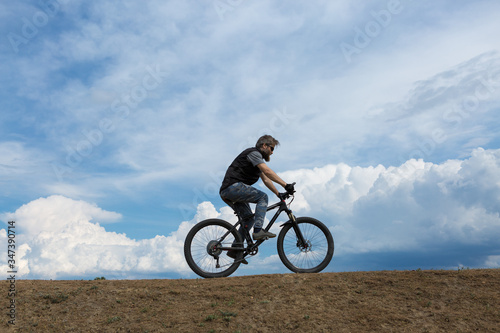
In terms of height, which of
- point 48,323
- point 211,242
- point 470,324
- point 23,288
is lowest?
point 470,324

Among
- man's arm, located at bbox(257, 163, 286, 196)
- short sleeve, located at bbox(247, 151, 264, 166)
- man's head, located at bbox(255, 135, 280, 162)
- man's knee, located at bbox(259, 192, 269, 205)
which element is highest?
man's head, located at bbox(255, 135, 280, 162)

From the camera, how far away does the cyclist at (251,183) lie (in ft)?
29.7

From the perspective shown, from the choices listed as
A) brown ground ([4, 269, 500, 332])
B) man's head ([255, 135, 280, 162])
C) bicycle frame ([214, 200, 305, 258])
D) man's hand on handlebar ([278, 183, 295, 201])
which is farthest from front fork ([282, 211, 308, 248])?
man's head ([255, 135, 280, 162])

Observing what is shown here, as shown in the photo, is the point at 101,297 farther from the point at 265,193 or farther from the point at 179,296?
the point at 265,193

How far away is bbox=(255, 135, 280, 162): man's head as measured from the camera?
9.27m

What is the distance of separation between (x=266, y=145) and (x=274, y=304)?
3398mm

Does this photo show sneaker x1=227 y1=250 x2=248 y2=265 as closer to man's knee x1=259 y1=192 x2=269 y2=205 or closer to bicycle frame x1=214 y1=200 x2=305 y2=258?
bicycle frame x1=214 y1=200 x2=305 y2=258

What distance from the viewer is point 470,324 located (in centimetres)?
746

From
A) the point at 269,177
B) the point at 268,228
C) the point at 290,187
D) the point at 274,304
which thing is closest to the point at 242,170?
the point at 269,177

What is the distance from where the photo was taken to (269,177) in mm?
9070

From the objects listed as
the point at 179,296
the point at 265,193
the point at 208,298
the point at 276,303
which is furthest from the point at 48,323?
the point at 265,193

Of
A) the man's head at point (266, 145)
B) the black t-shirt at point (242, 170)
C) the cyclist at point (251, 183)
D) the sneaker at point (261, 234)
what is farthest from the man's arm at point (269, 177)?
the sneaker at point (261, 234)

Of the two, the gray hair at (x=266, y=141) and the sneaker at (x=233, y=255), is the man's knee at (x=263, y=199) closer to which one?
the gray hair at (x=266, y=141)

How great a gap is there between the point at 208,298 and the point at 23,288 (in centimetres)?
407
